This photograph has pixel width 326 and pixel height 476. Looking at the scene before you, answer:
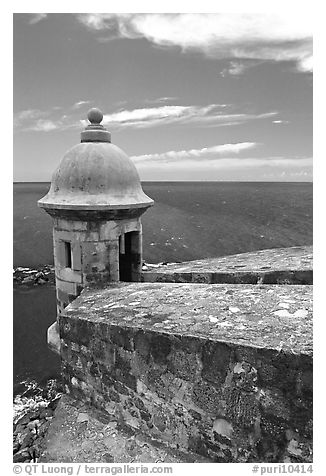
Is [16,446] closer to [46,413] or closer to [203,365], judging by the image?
[46,413]

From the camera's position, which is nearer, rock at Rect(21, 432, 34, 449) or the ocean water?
rock at Rect(21, 432, 34, 449)

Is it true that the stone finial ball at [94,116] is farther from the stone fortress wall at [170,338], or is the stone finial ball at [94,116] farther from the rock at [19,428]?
the rock at [19,428]

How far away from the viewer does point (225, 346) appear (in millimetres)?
3816

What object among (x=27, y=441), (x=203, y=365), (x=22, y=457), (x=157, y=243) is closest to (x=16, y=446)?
(x=27, y=441)

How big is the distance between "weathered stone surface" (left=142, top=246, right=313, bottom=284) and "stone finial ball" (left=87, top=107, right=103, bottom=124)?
317 centimetres

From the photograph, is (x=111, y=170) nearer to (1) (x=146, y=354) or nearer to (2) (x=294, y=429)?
(1) (x=146, y=354)

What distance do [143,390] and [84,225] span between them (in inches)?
115

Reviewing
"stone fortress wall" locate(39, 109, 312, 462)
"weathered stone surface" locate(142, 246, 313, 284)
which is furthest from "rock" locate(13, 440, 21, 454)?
"weathered stone surface" locate(142, 246, 313, 284)

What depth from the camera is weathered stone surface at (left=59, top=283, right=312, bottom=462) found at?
3.61 m

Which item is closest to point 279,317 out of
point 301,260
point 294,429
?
point 294,429

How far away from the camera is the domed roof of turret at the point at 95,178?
609 centimetres

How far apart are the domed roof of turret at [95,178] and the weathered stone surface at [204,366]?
1672 millimetres

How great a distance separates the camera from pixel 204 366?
3.97m

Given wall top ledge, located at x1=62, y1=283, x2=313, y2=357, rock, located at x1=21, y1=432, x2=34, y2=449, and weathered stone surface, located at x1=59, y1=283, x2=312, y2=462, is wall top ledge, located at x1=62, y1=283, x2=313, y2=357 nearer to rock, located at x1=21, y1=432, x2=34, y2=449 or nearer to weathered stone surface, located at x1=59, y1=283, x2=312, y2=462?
weathered stone surface, located at x1=59, y1=283, x2=312, y2=462
